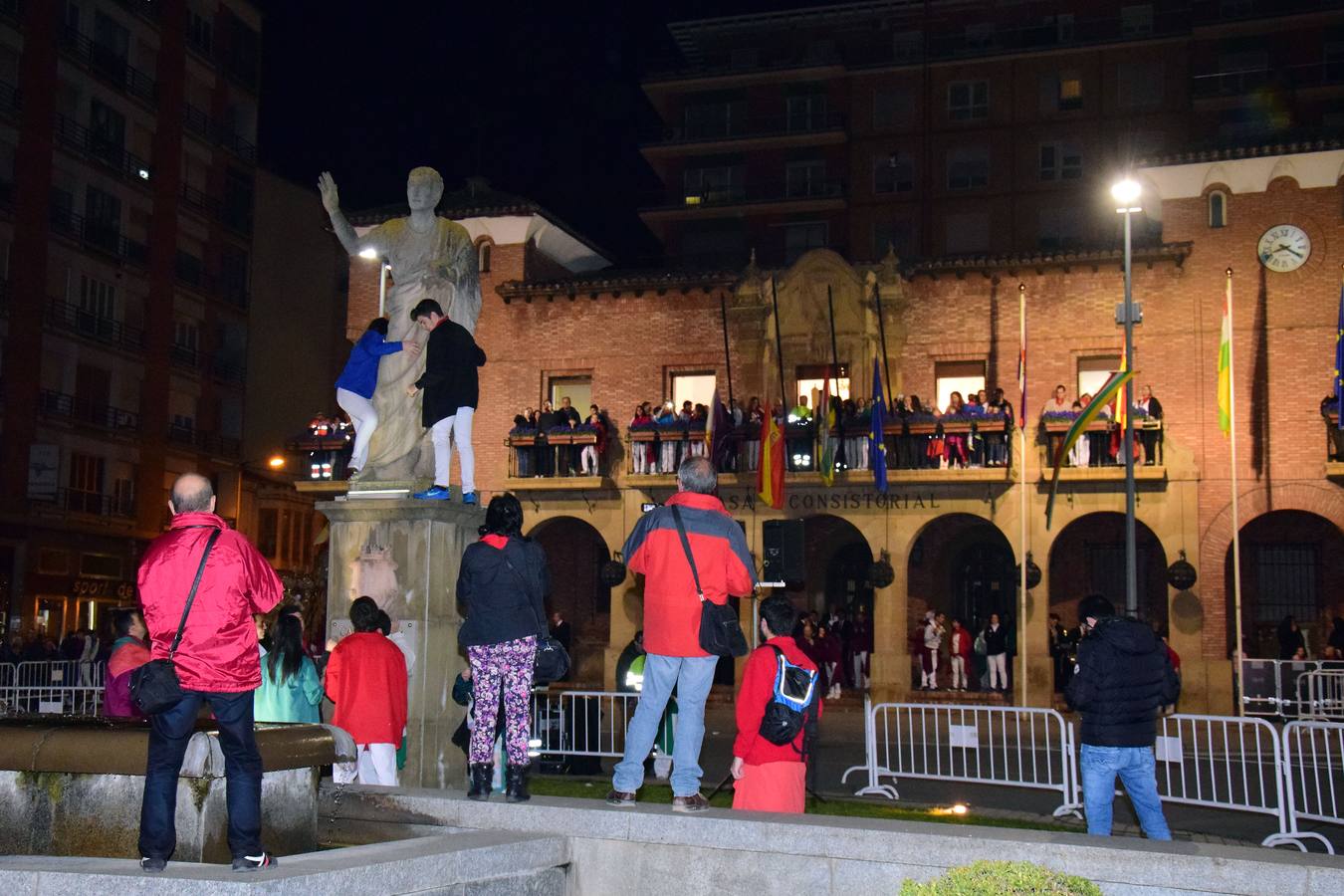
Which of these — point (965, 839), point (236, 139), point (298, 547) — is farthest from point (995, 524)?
point (236, 139)

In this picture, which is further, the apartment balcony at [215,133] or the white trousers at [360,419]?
the apartment balcony at [215,133]

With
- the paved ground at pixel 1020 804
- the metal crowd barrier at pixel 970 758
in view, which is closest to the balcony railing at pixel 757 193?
the metal crowd barrier at pixel 970 758

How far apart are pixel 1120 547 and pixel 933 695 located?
6123mm

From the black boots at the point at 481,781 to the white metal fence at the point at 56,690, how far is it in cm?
1171

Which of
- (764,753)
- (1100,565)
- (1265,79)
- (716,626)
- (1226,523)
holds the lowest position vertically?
(764,753)

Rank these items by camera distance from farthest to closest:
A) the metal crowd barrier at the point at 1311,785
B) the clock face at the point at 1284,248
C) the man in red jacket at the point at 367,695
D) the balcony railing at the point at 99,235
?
the balcony railing at the point at 99,235 → the clock face at the point at 1284,248 → the metal crowd barrier at the point at 1311,785 → the man in red jacket at the point at 367,695

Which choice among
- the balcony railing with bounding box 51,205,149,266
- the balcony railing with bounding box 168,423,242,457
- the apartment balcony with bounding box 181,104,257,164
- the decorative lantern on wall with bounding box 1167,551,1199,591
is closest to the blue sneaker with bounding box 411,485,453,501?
the decorative lantern on wall with bounding box 1167,551,1199,591

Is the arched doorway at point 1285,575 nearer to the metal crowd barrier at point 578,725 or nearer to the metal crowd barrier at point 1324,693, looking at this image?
the metal crowd barrier at point 1324,693

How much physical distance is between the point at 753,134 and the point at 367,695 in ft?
119

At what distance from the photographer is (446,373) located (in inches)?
456

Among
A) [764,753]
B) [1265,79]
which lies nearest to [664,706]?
[764,753]

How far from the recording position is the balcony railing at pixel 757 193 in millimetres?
43844

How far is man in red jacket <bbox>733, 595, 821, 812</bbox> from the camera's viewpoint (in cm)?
888

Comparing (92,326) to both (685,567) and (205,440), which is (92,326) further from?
(685,567)
